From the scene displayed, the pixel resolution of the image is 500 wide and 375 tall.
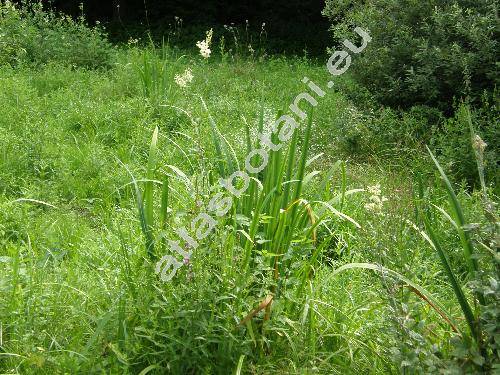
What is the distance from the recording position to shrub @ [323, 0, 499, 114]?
5.63 m

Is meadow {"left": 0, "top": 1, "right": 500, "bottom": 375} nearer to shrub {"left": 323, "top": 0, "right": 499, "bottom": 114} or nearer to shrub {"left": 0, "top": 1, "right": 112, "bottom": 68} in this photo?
shrub {"left": 323, "top": 0, "right": 499, "bottom": 114}

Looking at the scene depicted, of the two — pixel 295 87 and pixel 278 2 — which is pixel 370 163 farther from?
pixel 278 2

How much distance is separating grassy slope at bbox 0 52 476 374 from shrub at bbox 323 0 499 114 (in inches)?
24.5

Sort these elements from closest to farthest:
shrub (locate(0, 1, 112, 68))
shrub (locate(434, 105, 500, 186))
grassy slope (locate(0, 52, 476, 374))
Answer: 1. grassy slope (locate(0, 52, 476, 374))
2. shrub (locate(434, 105, 500, 186))
3. shrub (locate(0, 1, 112, 68))

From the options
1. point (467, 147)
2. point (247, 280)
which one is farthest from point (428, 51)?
point (247, 280)

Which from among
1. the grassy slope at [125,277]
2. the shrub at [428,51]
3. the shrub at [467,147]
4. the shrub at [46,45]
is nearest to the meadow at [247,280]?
the grassy slope at [125,277]

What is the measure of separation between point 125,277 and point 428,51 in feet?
13.4

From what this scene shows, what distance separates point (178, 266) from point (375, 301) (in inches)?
35.7

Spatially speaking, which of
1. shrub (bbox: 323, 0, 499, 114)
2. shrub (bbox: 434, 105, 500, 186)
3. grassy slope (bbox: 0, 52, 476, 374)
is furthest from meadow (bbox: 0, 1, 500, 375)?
shrub (bbox: 323, 0, 499, 114)

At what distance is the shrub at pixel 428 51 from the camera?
5.63 metres

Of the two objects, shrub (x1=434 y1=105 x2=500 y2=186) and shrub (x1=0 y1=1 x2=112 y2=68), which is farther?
shrub (x1=0 y1=1 x2=112 y2=68)

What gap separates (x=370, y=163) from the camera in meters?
5.55

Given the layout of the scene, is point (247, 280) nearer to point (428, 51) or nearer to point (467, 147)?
point (467, 147)

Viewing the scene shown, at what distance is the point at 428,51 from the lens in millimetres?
5883
